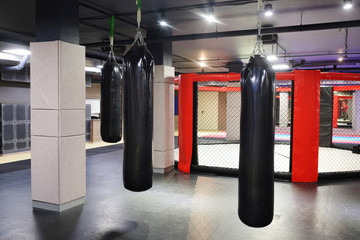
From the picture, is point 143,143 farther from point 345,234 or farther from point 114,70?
point 345,234

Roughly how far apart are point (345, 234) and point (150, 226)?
2.19m

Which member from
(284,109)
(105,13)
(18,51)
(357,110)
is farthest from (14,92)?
(357,110)

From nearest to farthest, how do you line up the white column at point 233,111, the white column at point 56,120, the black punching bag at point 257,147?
the black punching bag at point 257,147
the white column at point 56,120
the white column at point 233,111

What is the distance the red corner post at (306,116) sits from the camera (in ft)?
17.5

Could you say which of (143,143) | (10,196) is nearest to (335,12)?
(143,143)

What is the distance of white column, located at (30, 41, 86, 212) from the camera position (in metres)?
3.79

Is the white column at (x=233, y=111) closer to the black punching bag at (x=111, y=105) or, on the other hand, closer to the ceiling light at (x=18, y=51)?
the ceiling light at (x=18, y=51)

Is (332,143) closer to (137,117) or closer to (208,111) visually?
(208,111)

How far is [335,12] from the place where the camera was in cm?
547

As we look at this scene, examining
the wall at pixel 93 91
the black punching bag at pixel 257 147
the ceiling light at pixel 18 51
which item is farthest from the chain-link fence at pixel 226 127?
the ceiling light at pixel 18 51

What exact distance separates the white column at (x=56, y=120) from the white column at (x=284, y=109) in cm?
1181

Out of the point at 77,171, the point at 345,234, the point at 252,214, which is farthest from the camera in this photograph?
the point at 77,171

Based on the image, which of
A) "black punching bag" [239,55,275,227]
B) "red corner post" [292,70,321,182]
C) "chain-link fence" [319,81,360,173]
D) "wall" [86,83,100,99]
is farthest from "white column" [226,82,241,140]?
"black punching bag" [239,55,275,227]

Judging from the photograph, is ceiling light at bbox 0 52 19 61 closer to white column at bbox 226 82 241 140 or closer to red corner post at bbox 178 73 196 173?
red corner post at bbox 178 73 196 173
